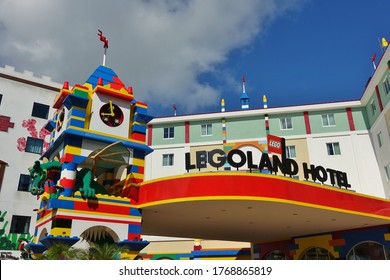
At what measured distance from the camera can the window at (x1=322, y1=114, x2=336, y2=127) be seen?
43.8 metres

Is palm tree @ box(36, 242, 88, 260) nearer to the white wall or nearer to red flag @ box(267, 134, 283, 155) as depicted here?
red flag @ box(267, 134, 283, 155)

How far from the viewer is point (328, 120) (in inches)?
1731

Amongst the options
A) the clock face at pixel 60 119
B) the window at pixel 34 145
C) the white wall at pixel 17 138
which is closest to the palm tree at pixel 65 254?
the clock face at pixel 60 119

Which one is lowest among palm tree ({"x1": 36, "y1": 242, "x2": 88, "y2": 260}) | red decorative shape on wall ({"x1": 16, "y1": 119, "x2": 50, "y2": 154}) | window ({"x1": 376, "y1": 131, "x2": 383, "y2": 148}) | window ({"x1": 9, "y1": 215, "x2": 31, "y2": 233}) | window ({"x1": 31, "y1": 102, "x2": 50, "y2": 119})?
palm tree ({"x1": 36, "y1": 242, "x2": 88, "y2": 260})

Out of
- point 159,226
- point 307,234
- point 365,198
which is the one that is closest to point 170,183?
point 159,226

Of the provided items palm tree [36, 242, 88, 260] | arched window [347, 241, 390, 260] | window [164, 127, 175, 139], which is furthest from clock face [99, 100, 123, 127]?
window [164, 127, 175, 139]

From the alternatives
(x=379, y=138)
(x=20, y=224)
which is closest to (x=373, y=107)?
(x=379, y=138)

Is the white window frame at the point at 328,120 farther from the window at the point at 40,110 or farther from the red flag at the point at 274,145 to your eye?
the window at the point at 40,110

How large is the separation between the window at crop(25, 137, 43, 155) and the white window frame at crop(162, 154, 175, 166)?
1453 cm

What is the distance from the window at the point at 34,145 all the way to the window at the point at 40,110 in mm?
2871

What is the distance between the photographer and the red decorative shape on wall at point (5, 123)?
39.3m

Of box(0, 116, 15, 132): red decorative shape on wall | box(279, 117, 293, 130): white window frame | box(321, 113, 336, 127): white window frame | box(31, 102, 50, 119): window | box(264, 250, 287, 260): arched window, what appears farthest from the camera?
box(279, 117, 293, 130): white window frame

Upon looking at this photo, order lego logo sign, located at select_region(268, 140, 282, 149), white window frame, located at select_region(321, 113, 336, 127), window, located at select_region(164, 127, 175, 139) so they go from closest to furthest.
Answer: lego logo sign, located at select_region(268, 140, 282, 149)
white window frame, located at select_region(321, 113, 336, 127)
window, located at select_region(164, 127, 175, 139)
